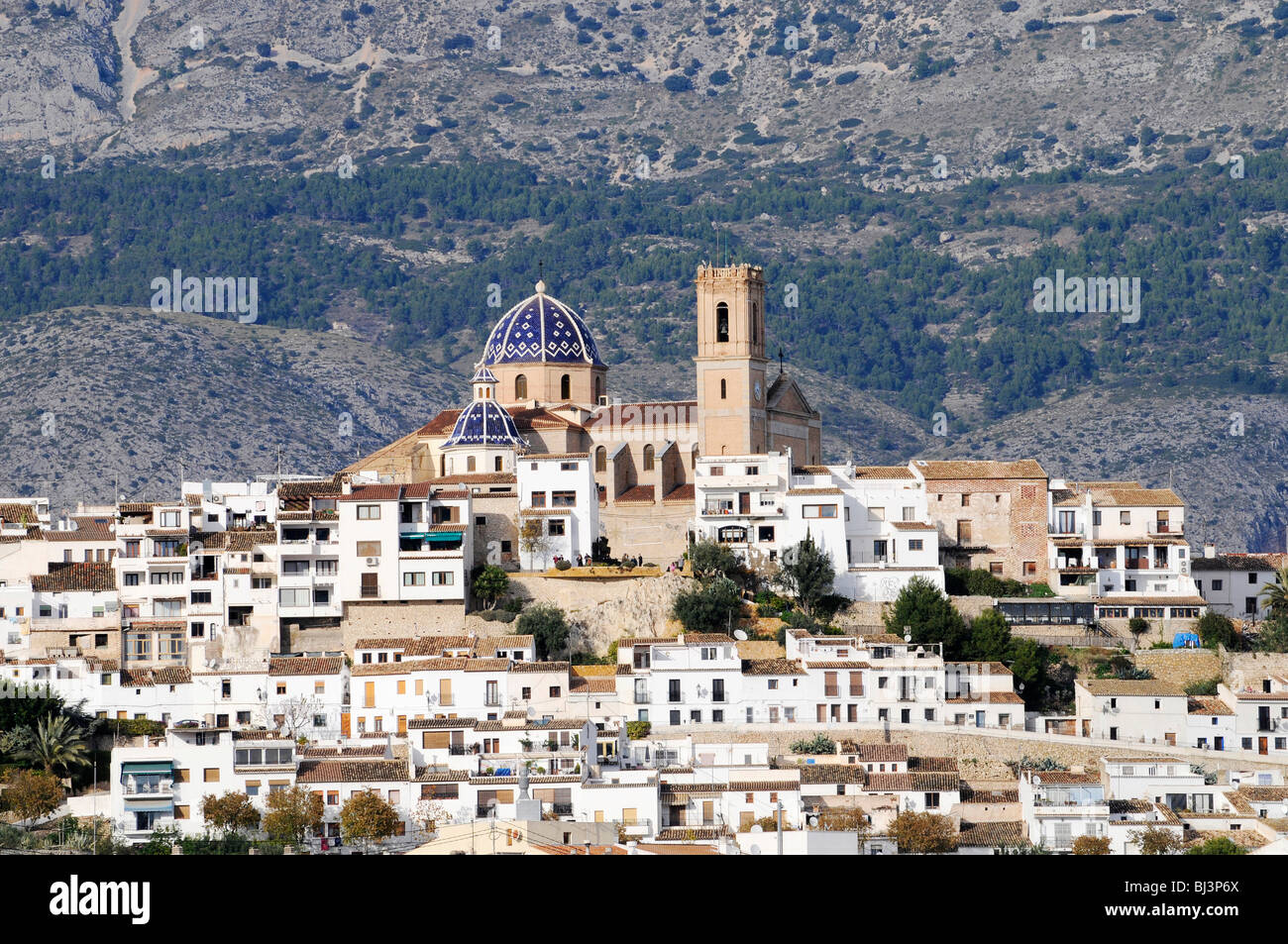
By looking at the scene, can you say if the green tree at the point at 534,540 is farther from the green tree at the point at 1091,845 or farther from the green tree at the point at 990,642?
the green tree at the point at 1091,845

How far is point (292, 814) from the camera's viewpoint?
46.8 metres

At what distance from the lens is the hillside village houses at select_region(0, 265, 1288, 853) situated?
49.7 m

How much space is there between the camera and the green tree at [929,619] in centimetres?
5859

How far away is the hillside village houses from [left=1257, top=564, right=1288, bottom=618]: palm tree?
204 cm

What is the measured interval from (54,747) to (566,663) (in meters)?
11.8

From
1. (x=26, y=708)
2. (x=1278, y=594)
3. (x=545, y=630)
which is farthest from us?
(x=1278, y=594)

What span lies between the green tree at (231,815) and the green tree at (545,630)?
12096 millimetres

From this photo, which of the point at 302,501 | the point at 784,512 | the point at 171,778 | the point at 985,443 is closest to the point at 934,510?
the point at 784,512

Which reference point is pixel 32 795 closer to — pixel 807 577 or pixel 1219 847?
pixel 807 577

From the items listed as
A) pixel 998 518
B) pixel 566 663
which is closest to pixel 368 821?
pixel 566 663

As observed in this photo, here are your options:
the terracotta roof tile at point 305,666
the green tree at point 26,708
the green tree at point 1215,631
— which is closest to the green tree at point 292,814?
the green tree at point 26,708

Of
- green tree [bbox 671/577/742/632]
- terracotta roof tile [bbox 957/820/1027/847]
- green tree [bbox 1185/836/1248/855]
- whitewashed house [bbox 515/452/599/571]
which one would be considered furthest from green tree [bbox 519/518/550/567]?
green tree [bbox 1185/836/1248/855]
